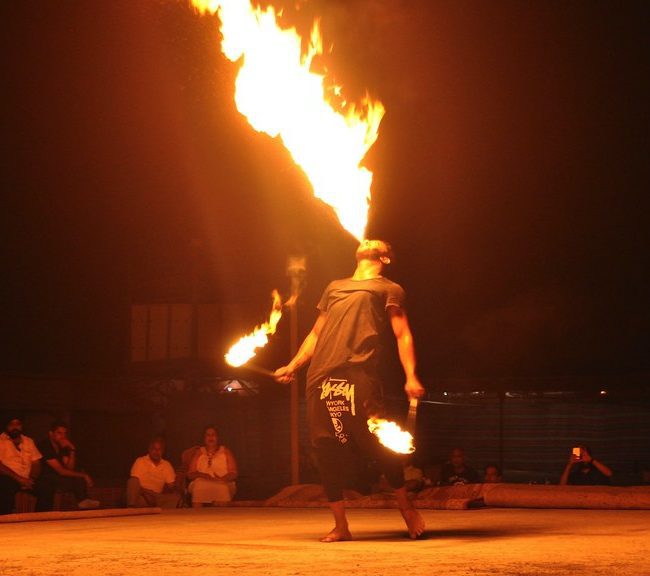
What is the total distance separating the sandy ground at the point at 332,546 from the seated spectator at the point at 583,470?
185 inches

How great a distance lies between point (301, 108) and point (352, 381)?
13.7 ft

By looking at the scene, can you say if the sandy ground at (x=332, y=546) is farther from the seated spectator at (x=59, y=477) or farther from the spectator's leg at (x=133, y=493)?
the spectator's leg at (x=133, y=493)

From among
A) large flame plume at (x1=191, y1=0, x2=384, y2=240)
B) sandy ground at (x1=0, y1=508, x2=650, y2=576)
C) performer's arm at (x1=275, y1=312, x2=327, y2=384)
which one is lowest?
sandy ground at (x1=0, y1=508, x2=650, y2=576)

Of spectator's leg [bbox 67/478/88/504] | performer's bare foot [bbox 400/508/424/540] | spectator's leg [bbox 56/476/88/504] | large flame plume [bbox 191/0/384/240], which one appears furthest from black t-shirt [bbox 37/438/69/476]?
performer's bare foot [bbox 400/508/424/540]

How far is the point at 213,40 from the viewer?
1236 centimetres

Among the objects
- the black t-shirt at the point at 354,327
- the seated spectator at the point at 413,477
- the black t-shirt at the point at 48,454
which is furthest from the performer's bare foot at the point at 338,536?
the black t-shirt at the point at 48,454

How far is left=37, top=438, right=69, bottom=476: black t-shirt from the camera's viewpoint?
13141mm

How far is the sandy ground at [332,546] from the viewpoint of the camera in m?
4.92

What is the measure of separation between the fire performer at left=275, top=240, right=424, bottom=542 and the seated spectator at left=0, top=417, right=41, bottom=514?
6875mm

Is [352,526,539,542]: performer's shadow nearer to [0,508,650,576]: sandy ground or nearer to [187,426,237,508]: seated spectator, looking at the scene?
[0,508,650,576]: sandy ground

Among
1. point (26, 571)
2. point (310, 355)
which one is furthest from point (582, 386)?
point (26, 571)

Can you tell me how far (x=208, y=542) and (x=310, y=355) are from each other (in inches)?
53.6

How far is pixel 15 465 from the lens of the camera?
12.7 metres

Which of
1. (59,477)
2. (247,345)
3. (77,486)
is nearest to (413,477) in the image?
(77,486)
